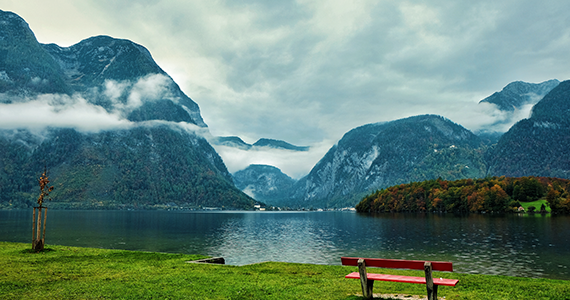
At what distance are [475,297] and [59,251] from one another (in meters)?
31.2

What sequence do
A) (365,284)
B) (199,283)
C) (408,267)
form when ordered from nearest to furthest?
1. (408,267)
2. (365,284)
3. (199,283)

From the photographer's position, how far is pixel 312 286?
59.9 feet

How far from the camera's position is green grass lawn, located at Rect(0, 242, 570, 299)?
52.2 ft

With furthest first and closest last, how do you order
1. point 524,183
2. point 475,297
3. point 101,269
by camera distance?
point 524,183
point 101,269
point 475,297

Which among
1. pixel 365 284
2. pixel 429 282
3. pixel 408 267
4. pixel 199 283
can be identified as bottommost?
pixel 199 283

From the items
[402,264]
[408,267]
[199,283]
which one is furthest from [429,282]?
[199,283]

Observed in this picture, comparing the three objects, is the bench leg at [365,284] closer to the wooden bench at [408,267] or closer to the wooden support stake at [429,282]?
the wooden bench at [408,267]

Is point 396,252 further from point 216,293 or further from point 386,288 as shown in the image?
point 216,293

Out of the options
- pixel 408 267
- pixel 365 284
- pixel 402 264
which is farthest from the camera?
pixel 365 284

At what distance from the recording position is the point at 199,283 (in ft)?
60.1

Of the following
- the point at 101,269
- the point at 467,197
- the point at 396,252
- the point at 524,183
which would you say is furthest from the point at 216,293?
the point at 524,183

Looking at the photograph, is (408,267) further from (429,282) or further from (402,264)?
(429,282)

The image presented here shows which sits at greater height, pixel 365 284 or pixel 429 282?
pixel 429 282

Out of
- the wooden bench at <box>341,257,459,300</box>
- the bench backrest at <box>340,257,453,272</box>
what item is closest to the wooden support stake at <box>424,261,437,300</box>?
the wooden bench at <box>341,257,459,300</box>
